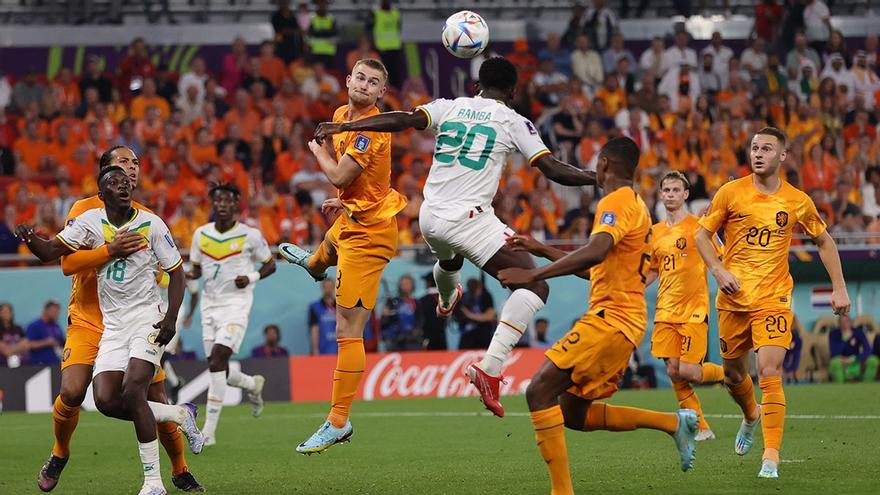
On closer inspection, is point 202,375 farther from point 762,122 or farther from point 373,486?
point 762,122

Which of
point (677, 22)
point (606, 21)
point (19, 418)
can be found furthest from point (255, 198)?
point (677, 22)

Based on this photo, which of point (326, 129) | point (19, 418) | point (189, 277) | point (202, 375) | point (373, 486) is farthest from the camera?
point (202, 375)

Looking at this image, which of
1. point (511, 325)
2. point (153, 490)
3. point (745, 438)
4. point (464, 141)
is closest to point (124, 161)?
point (153, 490)

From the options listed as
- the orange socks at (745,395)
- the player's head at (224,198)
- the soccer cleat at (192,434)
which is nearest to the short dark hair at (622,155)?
the orange socks at (745,395)

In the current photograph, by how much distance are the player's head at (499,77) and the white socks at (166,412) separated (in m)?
3.65

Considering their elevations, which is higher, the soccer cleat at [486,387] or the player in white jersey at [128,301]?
the player in white jersey at [128,301]

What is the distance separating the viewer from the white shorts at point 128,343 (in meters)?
10.3

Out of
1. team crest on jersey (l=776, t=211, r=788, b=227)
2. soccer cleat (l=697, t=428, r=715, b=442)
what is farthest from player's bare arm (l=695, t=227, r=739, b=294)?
soccer cleat (l=697, t=428, r=715, b=442)

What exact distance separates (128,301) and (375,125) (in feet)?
8.12

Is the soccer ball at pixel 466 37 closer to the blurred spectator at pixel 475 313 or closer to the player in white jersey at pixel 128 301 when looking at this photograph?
the player in white jersey at pixel 128 301

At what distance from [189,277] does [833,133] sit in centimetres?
1724

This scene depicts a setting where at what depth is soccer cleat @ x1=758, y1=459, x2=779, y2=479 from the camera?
10656 mm

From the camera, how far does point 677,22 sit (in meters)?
30.6

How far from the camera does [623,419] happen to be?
373 inches
